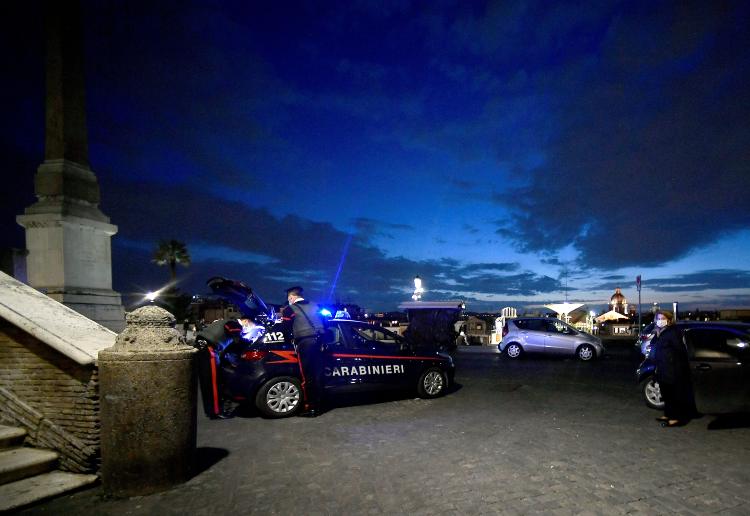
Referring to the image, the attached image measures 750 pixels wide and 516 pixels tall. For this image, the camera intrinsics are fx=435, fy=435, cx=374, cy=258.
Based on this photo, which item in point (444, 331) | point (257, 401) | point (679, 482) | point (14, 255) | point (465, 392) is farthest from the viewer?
point (444, 331)

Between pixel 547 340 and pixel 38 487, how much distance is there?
14594mm

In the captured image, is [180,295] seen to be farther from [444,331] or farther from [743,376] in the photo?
[743,376]

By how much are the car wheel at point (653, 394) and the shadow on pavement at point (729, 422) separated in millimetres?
765

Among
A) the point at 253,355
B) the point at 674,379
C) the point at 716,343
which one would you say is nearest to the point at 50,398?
the point at 253,355

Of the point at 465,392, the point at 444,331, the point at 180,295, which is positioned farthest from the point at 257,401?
the point at 180,295

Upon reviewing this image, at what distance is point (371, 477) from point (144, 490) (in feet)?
6.70

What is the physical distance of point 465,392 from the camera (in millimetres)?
8898

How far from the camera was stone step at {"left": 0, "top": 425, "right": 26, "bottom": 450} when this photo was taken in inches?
163

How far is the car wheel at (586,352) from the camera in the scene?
14789 mm

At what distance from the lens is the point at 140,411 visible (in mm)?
3816

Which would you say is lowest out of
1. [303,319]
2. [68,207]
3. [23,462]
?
[23,462]

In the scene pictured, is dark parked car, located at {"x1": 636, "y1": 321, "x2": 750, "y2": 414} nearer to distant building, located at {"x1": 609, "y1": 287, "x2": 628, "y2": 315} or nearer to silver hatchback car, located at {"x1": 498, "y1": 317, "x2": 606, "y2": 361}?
silver hatchback car, located at {"x1": 498, "y1": 317, "x2": 606, "y2": 361}

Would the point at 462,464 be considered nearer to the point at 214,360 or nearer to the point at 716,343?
the point at 214,360

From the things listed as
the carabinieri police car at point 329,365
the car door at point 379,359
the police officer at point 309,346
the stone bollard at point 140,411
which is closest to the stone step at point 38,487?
the stone bollard at point 140,411
